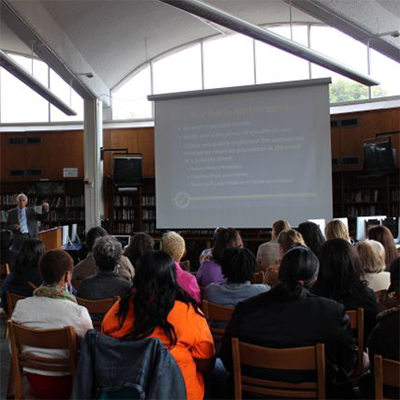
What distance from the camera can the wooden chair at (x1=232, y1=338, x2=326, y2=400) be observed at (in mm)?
1923

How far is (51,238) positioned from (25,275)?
16.5 feet

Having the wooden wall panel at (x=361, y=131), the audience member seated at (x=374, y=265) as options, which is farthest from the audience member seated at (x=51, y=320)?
the wooden wall panel at (x=361, y=131)

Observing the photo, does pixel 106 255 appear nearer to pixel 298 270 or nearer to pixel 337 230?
pixel 298 270

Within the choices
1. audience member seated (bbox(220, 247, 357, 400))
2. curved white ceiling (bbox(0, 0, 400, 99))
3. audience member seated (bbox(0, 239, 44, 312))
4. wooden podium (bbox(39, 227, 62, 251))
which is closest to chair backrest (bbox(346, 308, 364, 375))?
audience member seated (bbox(220, 247, 357, 400))

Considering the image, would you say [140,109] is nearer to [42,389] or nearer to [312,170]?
[312,170]

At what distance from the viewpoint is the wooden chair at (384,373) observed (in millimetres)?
1658

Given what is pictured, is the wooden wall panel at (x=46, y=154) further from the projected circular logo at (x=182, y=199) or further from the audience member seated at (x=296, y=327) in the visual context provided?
the audience member seated at (x=296, y=327)

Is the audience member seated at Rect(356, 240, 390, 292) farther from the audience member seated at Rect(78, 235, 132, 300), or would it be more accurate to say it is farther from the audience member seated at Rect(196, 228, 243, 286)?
the audience member seated at Rect(78, 235, 132, 300)

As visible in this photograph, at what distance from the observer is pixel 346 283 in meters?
2.56

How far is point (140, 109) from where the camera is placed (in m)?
12.2

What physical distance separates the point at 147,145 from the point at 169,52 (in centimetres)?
238

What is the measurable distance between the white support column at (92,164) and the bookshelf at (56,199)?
83 centimetres

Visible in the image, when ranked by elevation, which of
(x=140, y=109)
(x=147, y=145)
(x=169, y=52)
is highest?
(x=169, y=52)

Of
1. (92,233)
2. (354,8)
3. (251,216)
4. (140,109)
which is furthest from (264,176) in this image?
(140,109)
